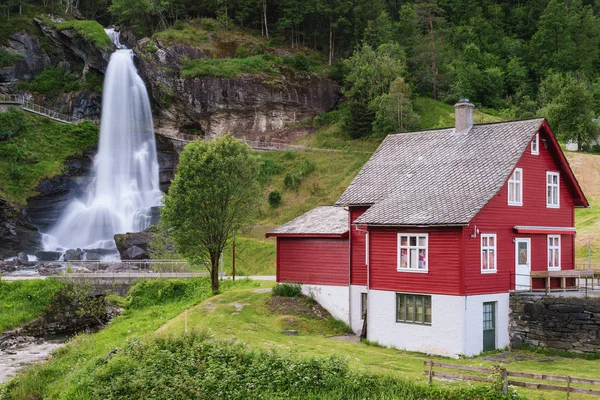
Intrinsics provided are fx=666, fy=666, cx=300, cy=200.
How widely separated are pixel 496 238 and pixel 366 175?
7318mm

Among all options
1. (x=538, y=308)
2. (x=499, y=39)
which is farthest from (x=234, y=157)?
(x=499, y=39)

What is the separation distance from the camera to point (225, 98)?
77.4 m

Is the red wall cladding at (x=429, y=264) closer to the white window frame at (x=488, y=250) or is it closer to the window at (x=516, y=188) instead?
the white window frame at (x=488, y=250)

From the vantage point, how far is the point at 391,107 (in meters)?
65.4

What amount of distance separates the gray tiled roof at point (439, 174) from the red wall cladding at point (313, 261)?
268cm

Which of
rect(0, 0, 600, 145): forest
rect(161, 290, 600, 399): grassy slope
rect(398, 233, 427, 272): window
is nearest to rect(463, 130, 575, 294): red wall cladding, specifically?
rect(398, 233, 427, 272): window

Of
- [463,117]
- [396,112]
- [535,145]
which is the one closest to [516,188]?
[535,145]

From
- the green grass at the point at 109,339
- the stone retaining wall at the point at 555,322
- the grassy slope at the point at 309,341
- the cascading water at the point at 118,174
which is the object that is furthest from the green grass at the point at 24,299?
the stone retaining wall at the point at 555,322

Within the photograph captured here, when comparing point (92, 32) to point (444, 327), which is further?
point (92, 32)

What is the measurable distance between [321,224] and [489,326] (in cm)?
1019

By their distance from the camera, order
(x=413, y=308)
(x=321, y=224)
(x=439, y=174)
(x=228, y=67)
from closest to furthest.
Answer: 1. (x=413, y=308)
2. (x=439, y=174)
3. (x=321, y=224)
4. (x=228, y=67)

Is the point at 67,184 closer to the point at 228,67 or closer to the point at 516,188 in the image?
the point at 228,67

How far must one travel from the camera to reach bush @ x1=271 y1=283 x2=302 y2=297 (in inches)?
1268

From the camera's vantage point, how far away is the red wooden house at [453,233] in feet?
81.5
